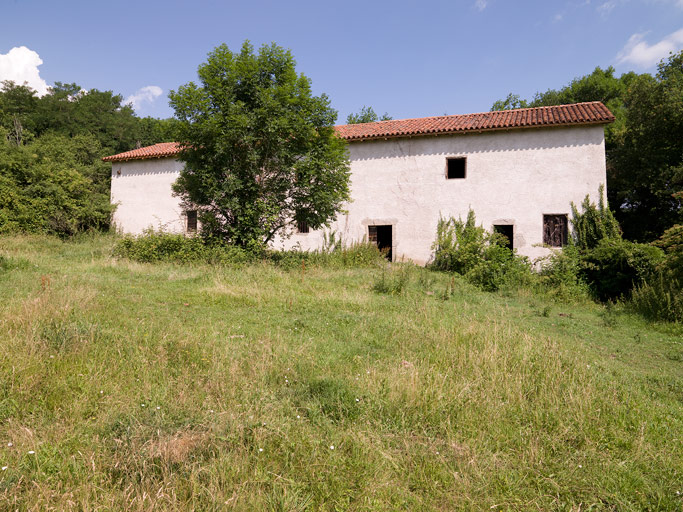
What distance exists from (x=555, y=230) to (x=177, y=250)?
1363 centimetres

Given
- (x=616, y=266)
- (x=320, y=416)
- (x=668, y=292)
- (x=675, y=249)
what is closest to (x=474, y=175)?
(x=616, y=266)

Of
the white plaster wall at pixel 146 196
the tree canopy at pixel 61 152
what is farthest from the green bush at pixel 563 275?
the white plaster wall at pixel 146 196

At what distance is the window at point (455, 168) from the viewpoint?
15812 mm

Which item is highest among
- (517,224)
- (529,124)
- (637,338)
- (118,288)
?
(529,124)

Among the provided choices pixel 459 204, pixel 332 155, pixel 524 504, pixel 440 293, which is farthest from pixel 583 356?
pixel 459 204

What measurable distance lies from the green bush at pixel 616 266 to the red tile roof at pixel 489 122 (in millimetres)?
4632

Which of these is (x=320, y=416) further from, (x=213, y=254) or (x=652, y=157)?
(x=652, y=157)

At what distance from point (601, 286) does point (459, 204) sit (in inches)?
223

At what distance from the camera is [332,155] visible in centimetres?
1273

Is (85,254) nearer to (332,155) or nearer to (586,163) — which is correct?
(332,155)

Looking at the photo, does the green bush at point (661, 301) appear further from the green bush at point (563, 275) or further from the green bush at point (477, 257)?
the green bush at point (477, 257)

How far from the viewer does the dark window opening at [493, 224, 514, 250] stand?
14944 mm

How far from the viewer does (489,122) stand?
15250mm

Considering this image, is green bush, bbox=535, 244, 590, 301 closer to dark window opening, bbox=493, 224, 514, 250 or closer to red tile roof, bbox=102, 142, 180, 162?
dark window opening, bbox=493, 224, 514, 250
